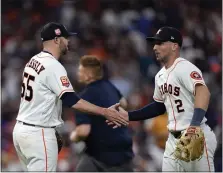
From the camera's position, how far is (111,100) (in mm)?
6680

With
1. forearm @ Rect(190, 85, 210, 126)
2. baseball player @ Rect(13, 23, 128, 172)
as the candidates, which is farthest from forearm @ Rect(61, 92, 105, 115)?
forearm @ Rect(190, 85, 210, 126)

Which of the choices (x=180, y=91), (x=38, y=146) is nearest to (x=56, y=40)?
(x=38, y=146)

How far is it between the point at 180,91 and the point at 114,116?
2.35ft

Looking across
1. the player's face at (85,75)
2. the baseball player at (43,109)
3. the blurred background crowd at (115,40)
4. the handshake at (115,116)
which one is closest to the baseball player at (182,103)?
the handshake at (115,116)

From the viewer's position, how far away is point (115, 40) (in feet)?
40.1

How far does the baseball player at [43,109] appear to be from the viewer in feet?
17.6

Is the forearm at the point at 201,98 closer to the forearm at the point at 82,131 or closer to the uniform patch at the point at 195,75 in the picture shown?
the uniform patch at the point at 195,75

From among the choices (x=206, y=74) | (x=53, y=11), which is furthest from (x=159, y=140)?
(x=53, y=11)

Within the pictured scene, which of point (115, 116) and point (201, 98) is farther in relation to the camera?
point (115, 116)

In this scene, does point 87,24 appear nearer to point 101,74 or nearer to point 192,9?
point 192,9

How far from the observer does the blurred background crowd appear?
10664 mm

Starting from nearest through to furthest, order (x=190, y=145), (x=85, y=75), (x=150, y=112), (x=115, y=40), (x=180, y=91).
Answer: (x=190, y=145)
(x=180, y=91)
(x=150, y=112)
(x=85, y=75)
(x=115, y=40)

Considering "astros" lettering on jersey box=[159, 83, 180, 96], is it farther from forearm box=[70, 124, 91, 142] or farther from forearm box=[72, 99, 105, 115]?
forearm box=[70, 124, 91, 142]

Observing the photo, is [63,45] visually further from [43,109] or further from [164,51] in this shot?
[164,51]
